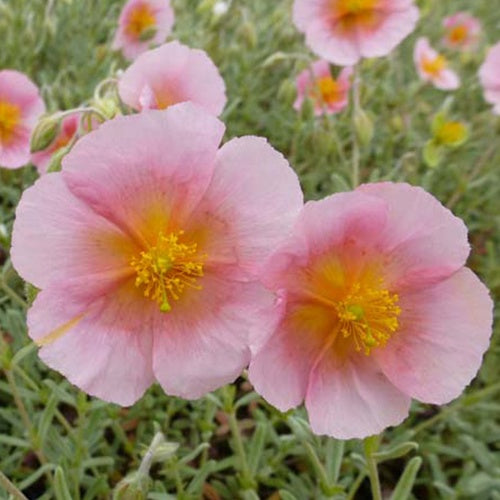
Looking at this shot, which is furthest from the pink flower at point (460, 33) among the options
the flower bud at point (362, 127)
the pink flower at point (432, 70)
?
the flower bud at point (362, 127)

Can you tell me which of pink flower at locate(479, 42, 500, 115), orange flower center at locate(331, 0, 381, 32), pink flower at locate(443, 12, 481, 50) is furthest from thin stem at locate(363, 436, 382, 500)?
pink flower at locate(443, 12, 481, 50)

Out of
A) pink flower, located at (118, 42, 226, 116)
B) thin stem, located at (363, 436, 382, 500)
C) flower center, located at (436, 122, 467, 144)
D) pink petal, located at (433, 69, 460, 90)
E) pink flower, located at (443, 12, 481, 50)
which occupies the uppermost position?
pink flower, located at (118, 42, 226, 116)

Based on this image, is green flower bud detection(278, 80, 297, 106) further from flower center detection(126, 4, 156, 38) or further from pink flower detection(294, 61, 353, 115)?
flower center detection(126, 4, 156, 38)

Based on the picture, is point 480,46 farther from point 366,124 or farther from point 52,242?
point 52,242

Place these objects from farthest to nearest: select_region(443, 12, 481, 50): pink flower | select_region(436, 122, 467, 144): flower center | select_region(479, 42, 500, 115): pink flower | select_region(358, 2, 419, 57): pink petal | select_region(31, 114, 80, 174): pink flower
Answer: select_region(443, 12, 481, 50): pink flower
select_region(479, 42, 500, 115): pink flower
select_region(436, 122, 467, 144): flower center
select_region(358, 2, 419, 57): pink petal
select_region(31, 114, 80, 174): pink flower

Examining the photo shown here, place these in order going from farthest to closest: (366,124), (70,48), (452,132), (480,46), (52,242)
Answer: (480,46) < (70,48) < (452,132) < (366,124) < (52,242)

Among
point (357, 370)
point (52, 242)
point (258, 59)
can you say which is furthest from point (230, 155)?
point (258, 59)
